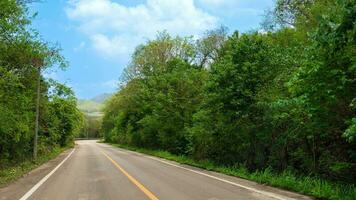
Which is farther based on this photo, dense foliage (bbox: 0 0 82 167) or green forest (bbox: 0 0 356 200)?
dense foliage (bbox: 0 0 82 167)

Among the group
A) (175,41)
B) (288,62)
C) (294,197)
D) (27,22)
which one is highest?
(175,41)

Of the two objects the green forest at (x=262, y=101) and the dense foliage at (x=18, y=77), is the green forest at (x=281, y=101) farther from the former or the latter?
the dense foliage at (x=18, y=77)

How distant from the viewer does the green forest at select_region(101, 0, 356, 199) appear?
13.3 metres

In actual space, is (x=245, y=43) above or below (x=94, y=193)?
above

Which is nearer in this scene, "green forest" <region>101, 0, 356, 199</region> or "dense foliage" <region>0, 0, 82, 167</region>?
"green forest" <region>101, 0, 356, 199</region>

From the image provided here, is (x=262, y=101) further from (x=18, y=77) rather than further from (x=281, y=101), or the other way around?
(x=18, y=77)

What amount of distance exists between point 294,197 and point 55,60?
77.1 ft

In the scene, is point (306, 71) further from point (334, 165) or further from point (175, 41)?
point (175, 41)

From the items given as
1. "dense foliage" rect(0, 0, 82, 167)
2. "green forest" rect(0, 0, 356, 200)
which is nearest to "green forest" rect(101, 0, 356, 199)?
"green forest" rect(0, 0, 356, 200)

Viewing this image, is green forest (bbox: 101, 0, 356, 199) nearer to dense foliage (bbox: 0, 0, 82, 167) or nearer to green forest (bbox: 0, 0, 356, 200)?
green forest (bbox: 0, 0, 356, 200)

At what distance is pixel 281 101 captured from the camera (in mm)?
14898

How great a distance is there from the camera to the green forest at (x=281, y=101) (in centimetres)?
1330

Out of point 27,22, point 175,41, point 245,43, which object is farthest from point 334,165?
point 175,41

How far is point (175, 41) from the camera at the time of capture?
211 feet
